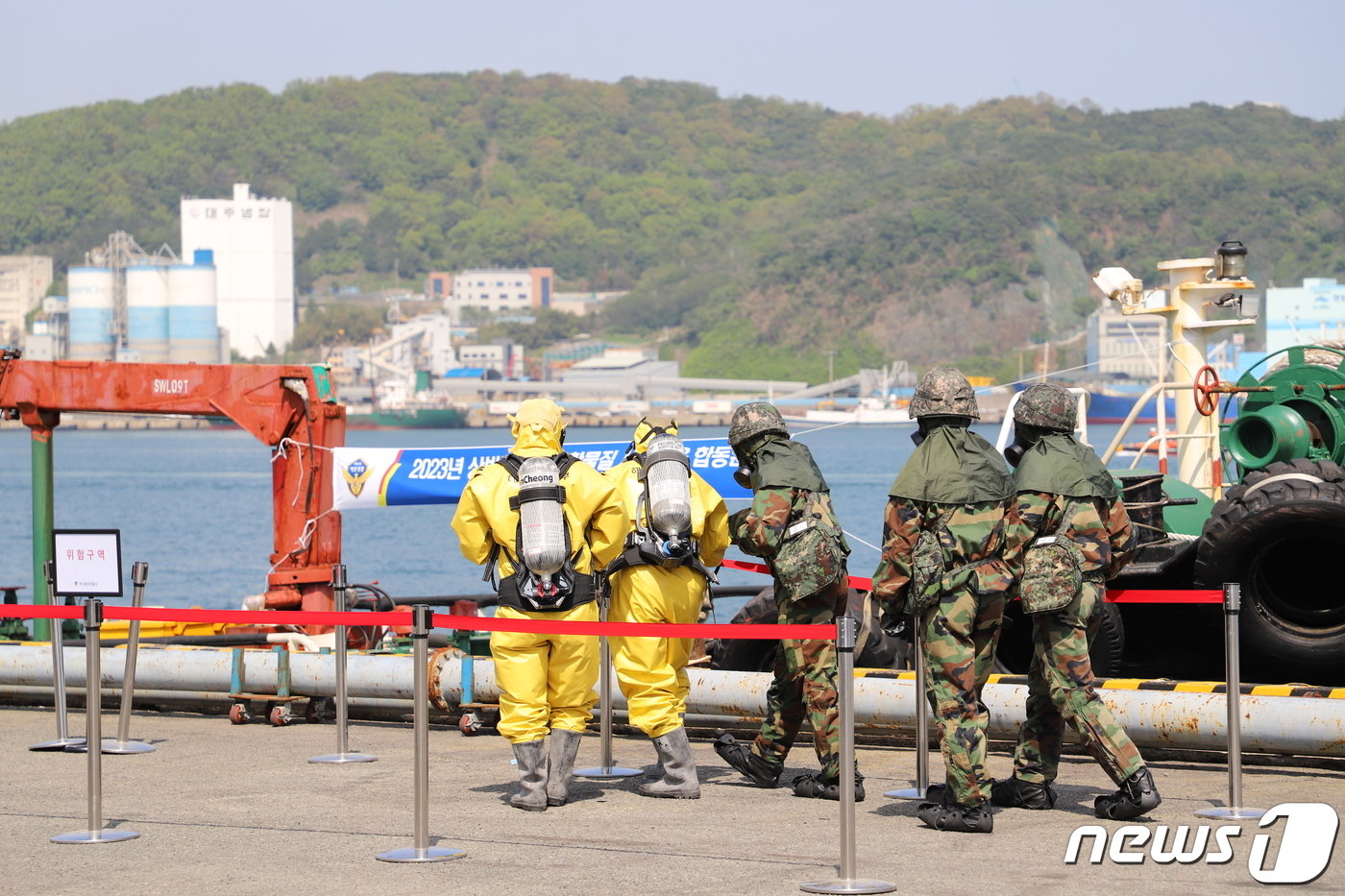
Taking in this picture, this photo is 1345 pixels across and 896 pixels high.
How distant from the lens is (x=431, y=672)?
11023mm

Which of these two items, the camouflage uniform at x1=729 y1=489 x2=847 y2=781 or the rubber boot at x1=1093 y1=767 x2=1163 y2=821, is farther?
the camouflage uniform at x1=729 y1=489 x2=847 y2=781

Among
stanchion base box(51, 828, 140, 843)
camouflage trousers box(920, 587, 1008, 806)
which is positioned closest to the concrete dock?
stanchion base box(51, 828, 140, 843)

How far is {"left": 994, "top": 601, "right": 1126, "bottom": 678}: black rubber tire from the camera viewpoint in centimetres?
1055

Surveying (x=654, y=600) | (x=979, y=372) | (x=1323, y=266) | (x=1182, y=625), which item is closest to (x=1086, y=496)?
(x=654, y=600)

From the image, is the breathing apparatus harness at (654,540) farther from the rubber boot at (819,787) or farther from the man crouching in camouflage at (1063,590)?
the man crouching in camouflage at (1063,590)

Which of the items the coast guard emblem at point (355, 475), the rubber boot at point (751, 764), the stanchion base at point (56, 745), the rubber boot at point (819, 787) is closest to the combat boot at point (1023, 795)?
the rubber boot at point (819, 787)

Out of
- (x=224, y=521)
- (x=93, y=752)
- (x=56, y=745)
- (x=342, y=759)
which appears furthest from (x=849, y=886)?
(x=224, y=521)

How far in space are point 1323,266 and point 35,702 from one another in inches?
7030

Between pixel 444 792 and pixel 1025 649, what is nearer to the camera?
pixel 444 792

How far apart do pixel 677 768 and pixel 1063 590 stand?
2.06 meters

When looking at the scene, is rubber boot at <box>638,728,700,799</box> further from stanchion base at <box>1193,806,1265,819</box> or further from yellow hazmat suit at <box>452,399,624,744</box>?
stanchion base at <box>1193,806,1265,819</box>

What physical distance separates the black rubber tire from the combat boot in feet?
6.35

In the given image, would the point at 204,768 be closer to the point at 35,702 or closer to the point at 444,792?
the point at 444,792

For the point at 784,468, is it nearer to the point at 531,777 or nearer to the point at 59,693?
the point at 531,777
